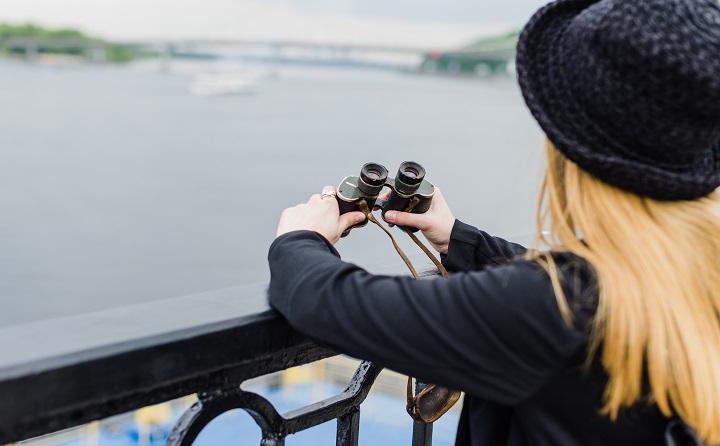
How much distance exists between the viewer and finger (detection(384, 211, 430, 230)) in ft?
4.76

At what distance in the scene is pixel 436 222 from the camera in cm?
153

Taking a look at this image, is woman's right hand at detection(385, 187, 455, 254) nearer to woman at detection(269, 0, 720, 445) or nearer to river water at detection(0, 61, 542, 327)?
woman at detection(269, 0, 720, 445)

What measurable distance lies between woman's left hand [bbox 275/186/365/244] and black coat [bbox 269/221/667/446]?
0.17 metres

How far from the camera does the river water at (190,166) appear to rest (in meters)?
38.9

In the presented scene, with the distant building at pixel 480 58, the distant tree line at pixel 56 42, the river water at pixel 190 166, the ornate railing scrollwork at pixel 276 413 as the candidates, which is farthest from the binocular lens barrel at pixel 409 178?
the distant tree line at pixel 56 42

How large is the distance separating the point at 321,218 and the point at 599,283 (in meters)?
0.48

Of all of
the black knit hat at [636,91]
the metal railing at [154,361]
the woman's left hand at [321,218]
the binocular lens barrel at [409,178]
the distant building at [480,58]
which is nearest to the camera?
the metal railing at [154,361]

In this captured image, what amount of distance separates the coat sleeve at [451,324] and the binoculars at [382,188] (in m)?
0.29

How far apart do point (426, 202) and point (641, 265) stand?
55 centimetres


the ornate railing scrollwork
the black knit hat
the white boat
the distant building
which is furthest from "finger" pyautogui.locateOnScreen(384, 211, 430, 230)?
the white boat

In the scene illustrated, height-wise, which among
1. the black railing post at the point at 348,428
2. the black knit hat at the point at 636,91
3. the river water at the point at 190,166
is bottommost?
the river water at the point at 190,166

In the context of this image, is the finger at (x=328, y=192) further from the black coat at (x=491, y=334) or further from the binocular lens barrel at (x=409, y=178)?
the black coat at (x=491, y=334)

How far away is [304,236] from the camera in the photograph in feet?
4.00

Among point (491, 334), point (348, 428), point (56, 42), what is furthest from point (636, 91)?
point (56, 42)
